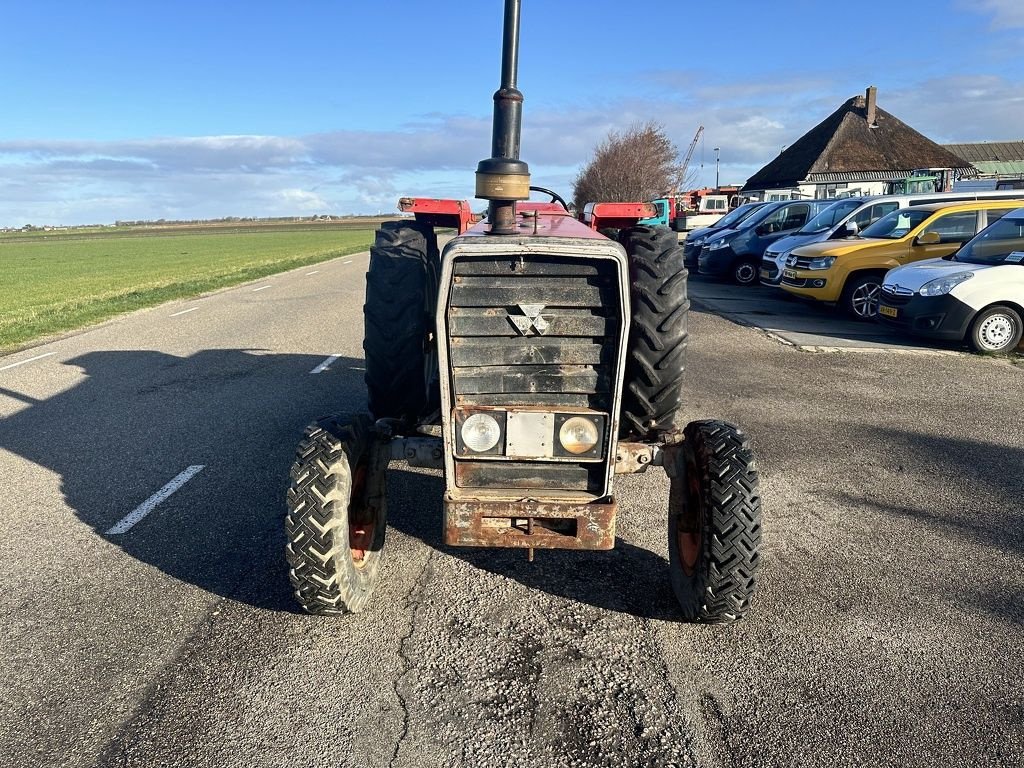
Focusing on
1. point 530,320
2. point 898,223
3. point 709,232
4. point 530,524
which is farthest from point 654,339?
point 709,232

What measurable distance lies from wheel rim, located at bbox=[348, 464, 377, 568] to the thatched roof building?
121 feet

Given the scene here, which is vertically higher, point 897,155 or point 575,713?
point 897,155

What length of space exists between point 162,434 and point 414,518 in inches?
117

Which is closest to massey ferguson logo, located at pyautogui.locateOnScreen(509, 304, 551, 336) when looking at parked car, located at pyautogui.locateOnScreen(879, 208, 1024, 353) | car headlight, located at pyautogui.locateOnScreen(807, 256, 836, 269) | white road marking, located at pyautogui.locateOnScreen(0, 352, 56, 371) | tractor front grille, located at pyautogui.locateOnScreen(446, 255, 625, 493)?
tractor front grille, located at pyautogui.locateOnScreen(446, 255, 625, 493)

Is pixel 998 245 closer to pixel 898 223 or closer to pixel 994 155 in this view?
pixel 898 223

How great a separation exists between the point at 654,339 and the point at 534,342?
3.12ft

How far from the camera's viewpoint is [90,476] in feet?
17.9

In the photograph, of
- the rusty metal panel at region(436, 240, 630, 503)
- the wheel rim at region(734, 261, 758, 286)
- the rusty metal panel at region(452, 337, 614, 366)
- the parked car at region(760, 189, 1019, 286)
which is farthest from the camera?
the wheel rim at region(734, 261, 758, 286)

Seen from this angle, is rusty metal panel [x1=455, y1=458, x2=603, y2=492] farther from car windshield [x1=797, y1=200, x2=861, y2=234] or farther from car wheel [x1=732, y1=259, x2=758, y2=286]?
car wheel [x1=732, y1=259, x2=758, y2=286]

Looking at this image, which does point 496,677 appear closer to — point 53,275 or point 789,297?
point 789,297

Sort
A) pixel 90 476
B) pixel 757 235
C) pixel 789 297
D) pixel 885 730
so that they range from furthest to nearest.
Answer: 1. pixel 757 235
2. pixel 789 297
3. pixel 90 476
4. pixel 885 730

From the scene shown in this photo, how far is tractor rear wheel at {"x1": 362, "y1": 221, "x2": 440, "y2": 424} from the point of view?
4512 millimetres

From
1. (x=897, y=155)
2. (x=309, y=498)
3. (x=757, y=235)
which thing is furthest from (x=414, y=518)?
(x=897, y=155)

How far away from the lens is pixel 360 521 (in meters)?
3.87
